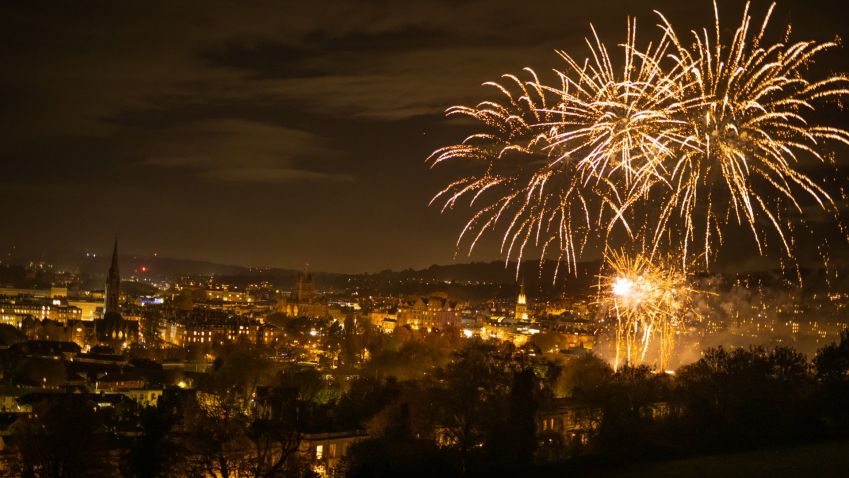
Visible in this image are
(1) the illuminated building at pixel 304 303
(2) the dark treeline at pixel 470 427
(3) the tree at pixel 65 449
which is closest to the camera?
(3) the tree at pixel 65 449

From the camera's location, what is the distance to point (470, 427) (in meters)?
14.1

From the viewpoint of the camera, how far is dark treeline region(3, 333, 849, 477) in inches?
479

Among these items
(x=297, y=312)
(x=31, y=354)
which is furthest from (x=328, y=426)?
(x=297, y=312)

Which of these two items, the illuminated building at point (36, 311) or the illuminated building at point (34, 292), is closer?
the illuminated building at point (36, 311)

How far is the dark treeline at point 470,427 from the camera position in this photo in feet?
39.9

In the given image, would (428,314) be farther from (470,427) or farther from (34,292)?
(470,427)

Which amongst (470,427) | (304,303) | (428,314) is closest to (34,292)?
(304,303)

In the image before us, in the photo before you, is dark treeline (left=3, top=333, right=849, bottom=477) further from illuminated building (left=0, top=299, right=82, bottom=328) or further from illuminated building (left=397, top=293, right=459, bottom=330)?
illuminated building (left=0, top=299, right=82, bottom=328)

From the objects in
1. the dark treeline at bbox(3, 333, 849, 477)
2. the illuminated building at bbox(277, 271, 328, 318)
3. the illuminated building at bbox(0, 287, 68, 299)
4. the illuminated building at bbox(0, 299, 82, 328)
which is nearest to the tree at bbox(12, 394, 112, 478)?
the dark treeline at bbox(3, 333, 849, 477)

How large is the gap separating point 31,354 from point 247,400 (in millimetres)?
14656

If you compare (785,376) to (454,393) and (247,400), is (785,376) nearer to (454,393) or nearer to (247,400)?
(454,393)

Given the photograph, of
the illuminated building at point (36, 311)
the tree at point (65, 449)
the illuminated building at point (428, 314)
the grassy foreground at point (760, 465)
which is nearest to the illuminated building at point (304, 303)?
the illuminated building at point (428, 314)

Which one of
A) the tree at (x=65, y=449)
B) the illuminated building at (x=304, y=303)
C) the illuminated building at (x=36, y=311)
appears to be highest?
the illuminated building at (x=304, y=303)

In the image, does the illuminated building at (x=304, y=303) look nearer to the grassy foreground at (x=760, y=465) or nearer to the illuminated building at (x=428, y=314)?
the illuminated building at (x=428, y=314)
